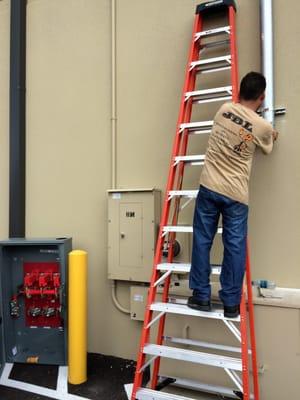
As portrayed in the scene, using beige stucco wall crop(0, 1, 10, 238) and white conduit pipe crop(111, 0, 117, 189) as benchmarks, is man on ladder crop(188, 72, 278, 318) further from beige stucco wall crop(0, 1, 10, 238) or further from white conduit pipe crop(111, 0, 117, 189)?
beige stucco wall crop(0, 1, 10, 238)

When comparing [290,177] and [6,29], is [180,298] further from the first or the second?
[6,29]

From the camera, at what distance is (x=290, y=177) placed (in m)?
2.57

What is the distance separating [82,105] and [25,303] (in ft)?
6.67

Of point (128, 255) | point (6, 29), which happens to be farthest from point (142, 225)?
point (6, 29)

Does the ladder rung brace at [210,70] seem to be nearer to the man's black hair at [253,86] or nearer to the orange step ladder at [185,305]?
the orange step ladder at [185,305]

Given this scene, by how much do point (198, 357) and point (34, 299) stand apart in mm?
1869

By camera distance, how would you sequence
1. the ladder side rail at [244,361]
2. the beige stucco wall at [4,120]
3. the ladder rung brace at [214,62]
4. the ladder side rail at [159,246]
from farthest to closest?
1. the beige stucco wall at [4,120]
2. the ladder rung brace at [214,62]
3. the ladder side rail at [159,246]
4. the ladder side rail at [244,361]

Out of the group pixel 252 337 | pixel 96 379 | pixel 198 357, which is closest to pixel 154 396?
pixel 198 357

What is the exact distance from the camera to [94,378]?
2.88 meters

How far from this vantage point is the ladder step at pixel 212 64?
8.63ft

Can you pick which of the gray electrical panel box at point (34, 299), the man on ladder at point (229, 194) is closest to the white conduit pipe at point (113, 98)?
the gray electrical panel box at point (34, 299)

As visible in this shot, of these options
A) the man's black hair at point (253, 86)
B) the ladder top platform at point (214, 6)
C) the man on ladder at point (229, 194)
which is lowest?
the man on ladder at point (229, 194)

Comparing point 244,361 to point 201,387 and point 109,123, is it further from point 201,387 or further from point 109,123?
point 109,123

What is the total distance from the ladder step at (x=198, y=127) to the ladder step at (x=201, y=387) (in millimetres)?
1816
